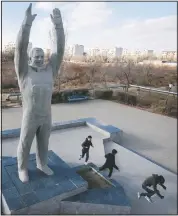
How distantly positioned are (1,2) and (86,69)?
11.0 m

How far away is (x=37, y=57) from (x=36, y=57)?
0.01m

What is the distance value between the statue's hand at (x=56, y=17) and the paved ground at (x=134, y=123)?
3.52 metres

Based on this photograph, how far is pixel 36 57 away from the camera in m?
3.18

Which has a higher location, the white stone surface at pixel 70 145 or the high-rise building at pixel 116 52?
the high-rise building at pixel 116 52

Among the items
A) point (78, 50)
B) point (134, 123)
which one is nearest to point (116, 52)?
point (78, 50)

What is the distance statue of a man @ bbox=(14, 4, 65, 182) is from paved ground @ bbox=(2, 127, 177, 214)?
4.68ft

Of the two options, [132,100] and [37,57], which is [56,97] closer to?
[132,100]

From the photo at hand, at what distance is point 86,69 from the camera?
14.2 m

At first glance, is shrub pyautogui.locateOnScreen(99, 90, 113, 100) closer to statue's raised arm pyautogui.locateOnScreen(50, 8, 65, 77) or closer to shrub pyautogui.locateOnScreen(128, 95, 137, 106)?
shrub pyautogui.locateOnScreen(128, 95, 137, 106)

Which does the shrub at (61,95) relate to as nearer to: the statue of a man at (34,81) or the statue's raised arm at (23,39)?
the statue of a man at (34,81)

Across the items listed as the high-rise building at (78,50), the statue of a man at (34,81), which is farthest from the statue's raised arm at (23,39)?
the high-rise building at (78,50)

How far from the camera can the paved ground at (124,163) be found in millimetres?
3587

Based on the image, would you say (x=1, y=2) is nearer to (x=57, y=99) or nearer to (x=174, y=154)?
(x=174, y=154)

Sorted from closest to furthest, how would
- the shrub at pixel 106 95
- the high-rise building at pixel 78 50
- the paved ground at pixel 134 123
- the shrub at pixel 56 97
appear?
1. the paved ground at pixel 134 123
2. the shrub at pixel 56 97
3. the shrub at pixel 106 95
4. the high-rise building at pixel 78 50
